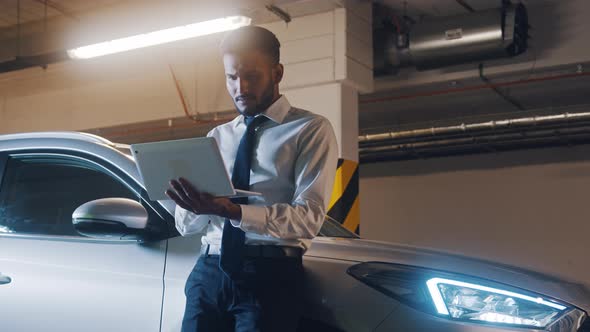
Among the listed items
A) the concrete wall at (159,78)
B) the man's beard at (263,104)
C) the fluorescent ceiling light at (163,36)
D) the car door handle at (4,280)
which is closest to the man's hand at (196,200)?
the man's beard at (263,104)

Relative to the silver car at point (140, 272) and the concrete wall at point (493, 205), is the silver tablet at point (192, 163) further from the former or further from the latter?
the concrete wall at point (493, 205)

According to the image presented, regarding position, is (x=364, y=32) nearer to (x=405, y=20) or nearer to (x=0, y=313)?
(x=405, y=20)

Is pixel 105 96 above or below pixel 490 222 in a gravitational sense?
above

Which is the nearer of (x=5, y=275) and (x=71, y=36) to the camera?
(x=5, y=275)

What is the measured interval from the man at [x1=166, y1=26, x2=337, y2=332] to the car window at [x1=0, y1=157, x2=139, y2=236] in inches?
33.3

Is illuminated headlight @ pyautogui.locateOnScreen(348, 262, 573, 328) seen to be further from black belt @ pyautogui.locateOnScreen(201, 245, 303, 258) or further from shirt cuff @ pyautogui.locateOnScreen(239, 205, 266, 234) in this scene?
shirt cuff @ pyautogui.locateOnScreen(239, 205, 266, 234)

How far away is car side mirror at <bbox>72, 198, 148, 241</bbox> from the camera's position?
2.90m

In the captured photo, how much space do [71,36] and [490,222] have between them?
6.54 meters

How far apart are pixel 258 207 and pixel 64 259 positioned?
114 centimetres

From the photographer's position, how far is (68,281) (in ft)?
10.2

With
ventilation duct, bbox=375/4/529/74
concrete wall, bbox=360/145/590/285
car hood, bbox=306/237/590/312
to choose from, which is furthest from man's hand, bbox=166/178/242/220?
concrete wall, bbox=360/145/590/285

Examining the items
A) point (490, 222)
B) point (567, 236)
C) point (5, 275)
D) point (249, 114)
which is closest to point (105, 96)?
point (490, 222)

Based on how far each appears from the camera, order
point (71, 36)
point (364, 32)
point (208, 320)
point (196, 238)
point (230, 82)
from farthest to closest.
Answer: point (71, 36) < point (364, 32) < point (196, 238) < point (230, 82) < point (208, 320)

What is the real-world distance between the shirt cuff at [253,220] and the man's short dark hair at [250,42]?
55cm
